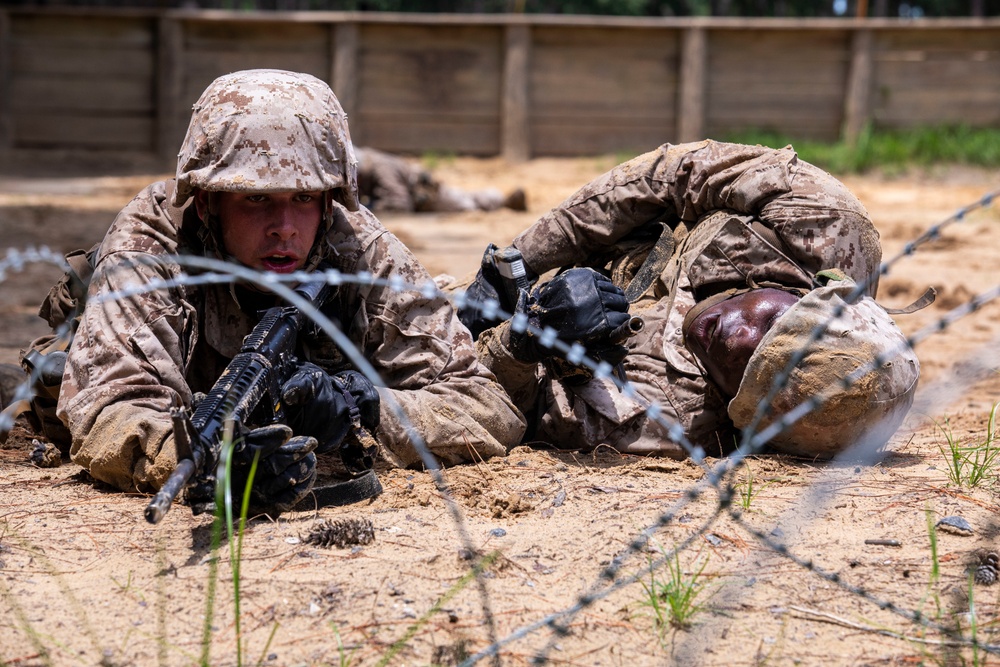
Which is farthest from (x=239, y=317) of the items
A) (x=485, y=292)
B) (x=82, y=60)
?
(x=82, y=60)

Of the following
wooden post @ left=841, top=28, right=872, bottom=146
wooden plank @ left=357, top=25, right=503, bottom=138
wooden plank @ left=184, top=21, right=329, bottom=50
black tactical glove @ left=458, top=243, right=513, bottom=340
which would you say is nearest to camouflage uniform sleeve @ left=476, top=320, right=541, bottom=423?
black tactical glove @ left=458, top=243, right=513, bottom=340

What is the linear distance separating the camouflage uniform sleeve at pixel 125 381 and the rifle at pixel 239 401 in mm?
135

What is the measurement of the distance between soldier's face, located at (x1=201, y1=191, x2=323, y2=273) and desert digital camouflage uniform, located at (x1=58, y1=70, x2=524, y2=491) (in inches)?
3.6

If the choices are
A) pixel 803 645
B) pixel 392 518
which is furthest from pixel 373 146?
pixel 803 645

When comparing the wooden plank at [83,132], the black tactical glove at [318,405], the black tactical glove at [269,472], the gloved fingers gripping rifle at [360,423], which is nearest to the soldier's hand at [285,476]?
the black tactical glove at [269,472]

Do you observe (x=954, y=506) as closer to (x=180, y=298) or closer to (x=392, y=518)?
(x=392, y=518)

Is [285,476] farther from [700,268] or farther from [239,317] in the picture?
[700,268]

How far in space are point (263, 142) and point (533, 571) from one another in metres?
1.38

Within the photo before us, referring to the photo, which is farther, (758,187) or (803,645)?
(758,187)

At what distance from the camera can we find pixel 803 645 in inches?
87.4

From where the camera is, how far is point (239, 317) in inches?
132

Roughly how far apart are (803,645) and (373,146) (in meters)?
11.6

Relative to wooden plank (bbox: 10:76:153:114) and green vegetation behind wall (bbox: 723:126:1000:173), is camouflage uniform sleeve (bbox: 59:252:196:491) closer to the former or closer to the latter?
green vegetation behind wall (bbox: 723:126:1000:173)

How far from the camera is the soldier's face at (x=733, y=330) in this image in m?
3.35
